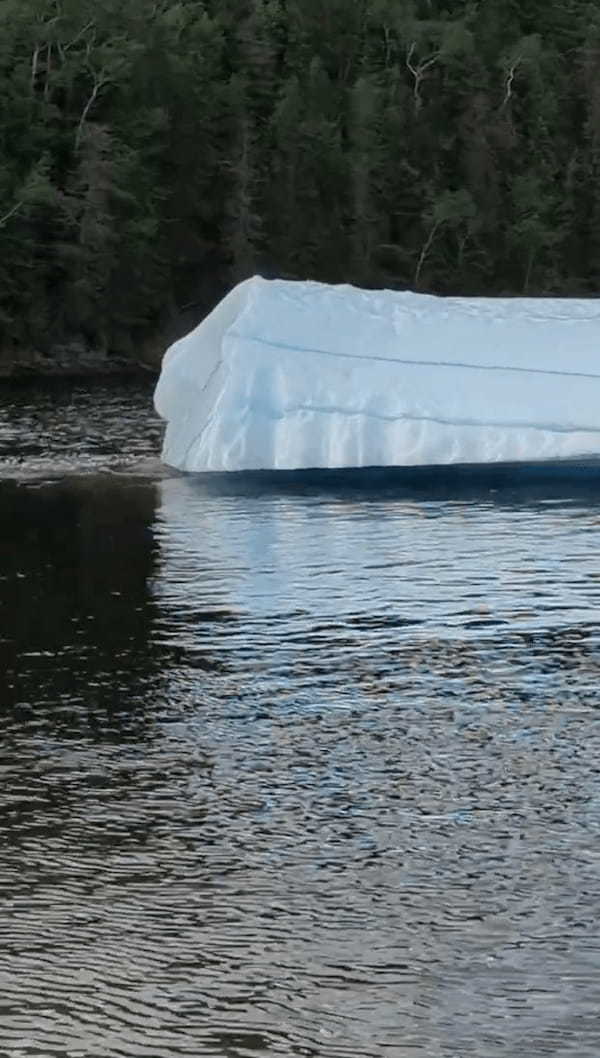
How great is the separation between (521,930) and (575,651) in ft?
15.0

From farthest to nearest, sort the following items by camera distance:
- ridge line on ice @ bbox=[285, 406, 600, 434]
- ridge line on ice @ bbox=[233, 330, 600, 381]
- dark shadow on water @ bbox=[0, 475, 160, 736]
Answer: ridge line on ice @ bbox=[233, 330, 600, 381] < ridge line on ice @ bbox=[285, 406, 600, 434] < dark shadow on water @ bbox=[0, 475, 160, 736]

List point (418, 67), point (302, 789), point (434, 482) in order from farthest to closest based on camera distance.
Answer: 1. point (418, 67)
2. point (434, 482)
3. point (302, 789)

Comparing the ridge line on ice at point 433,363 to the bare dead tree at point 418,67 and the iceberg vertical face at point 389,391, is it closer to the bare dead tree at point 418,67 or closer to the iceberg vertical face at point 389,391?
the iceberg vertical face at point 389,391

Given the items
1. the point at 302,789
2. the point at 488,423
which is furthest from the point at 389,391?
the point at 302,789

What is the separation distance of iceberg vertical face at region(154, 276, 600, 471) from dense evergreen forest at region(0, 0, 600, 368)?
23327mm

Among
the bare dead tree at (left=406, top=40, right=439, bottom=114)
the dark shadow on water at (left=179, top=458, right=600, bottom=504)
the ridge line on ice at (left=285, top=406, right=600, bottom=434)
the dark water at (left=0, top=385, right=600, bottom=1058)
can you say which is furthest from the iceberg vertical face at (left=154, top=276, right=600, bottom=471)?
the bare dead tree at (left=406, top=40, right=439, bottom=114)

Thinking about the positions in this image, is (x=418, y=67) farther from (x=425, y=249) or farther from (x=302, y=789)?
(x=302, y=789)

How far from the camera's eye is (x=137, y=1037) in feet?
22.1

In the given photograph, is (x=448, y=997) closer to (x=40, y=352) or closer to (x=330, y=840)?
(x=330, y=840)

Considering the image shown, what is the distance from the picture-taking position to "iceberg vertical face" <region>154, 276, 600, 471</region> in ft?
64.9

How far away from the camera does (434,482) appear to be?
1953cm

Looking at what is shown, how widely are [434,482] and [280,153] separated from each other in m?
33.2

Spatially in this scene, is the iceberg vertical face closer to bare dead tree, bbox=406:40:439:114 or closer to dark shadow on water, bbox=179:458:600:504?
dark shadow on water, bbox=179:458:600:504

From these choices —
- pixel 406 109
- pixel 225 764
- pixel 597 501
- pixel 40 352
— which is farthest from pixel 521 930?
pixel 406 109
